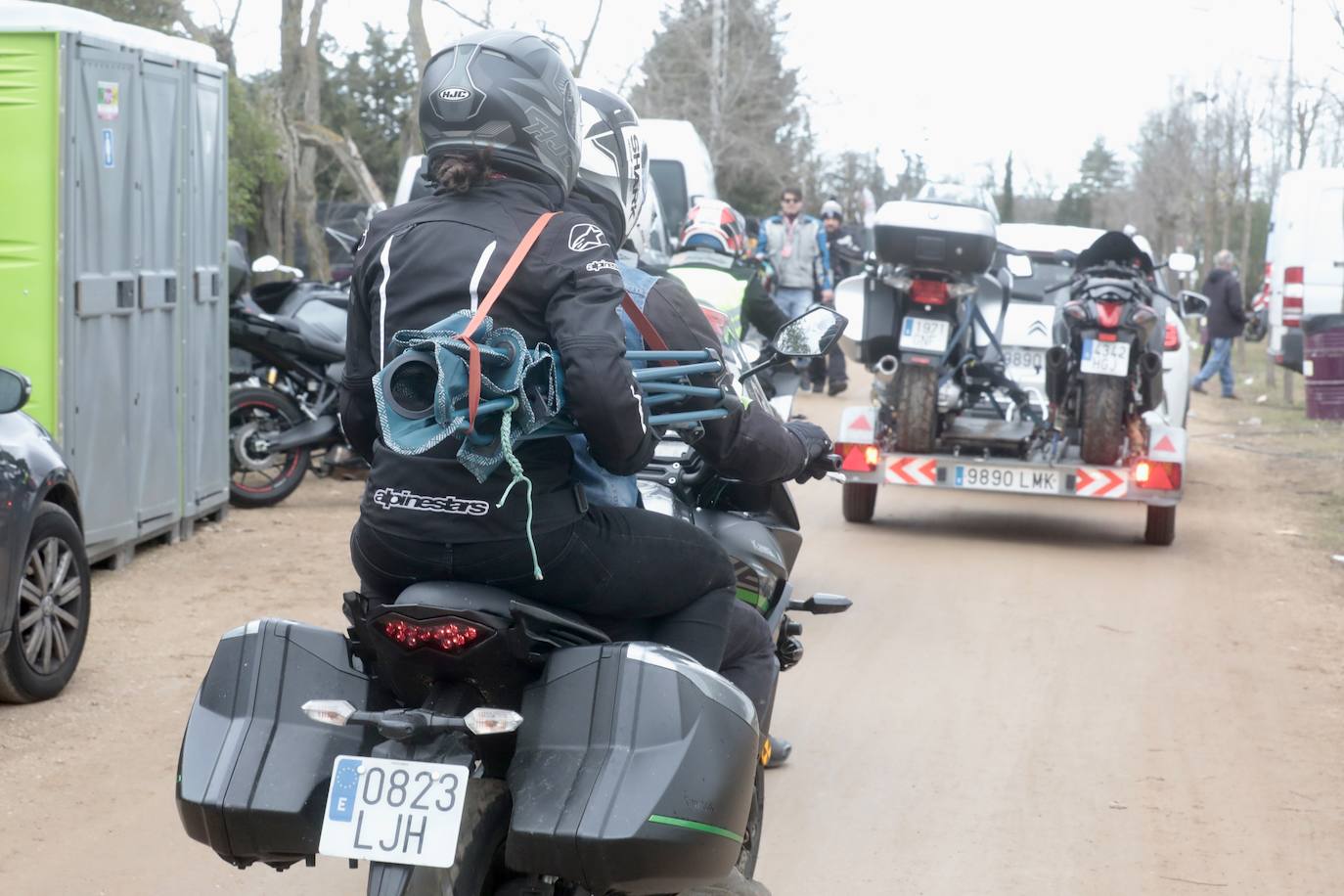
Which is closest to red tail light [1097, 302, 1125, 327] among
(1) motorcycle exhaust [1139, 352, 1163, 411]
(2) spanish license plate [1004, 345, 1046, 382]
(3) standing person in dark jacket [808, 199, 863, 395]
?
(1) motorcycle exhaust [1139, 352, 1163, 411]

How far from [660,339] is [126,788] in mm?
2847

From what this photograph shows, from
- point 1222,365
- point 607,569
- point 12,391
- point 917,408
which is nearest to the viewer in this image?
point 607,569

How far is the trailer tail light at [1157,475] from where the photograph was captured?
407 inches

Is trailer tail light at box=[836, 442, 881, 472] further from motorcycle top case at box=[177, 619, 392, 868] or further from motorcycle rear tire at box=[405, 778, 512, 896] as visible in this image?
motorcycle rear tire at box=[405, 778, 512, 896]

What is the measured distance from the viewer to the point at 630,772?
3070mm

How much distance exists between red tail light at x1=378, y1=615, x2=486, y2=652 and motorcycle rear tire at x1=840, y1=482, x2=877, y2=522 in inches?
324

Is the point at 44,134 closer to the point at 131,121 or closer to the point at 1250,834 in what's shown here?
the point at 131,121

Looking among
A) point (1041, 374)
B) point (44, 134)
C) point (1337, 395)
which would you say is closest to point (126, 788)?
point (44, 134)

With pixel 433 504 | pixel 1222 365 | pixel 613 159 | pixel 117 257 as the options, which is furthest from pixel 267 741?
pixel 1222 365

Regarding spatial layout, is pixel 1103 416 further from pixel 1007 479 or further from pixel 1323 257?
pixel 1323 257

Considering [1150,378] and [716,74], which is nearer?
[1150,378]

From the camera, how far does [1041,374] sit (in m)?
13.2

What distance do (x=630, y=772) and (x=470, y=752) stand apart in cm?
28

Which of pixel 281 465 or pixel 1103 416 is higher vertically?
pixel 1103 416
